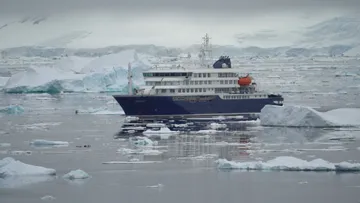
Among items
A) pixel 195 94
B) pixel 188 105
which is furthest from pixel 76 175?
pixel 195 94

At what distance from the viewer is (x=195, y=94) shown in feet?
114

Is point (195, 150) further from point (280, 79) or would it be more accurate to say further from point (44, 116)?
point (280, 79)

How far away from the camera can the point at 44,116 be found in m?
34.8

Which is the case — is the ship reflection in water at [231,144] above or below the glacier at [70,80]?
below

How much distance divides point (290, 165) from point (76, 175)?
518 cm

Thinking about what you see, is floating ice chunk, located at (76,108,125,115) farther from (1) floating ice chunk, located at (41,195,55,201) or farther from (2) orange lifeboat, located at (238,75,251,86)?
(1) floating ice chunk, located at (41,195,55,201)

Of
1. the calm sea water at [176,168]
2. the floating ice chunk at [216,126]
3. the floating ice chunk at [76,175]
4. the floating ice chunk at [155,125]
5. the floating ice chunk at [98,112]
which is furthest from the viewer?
the floating ice chunk at [98,112]

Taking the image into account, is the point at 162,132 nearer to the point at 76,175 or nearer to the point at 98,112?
the point at 98,112

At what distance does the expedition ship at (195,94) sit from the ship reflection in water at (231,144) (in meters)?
4.67

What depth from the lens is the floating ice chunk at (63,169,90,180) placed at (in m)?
19.0

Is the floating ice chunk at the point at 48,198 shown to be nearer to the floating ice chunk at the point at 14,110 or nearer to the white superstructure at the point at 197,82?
the white superstructure at the point at 197,82

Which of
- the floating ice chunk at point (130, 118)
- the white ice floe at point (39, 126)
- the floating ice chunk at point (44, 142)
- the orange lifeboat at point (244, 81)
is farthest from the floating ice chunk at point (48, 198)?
the orange lifeboat at point (244, 81)

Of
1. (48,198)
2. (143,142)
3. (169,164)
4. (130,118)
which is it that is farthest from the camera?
(130,118)

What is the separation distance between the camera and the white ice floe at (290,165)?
65.3ft
